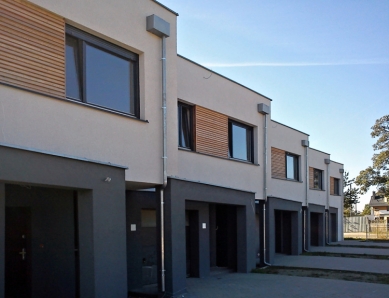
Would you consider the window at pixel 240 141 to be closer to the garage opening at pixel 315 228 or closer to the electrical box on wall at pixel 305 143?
the electrical box on wall at pixel 305 143

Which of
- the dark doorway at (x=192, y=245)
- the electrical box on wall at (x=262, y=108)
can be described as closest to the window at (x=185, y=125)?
the dark doorway at (x=192, y=245)

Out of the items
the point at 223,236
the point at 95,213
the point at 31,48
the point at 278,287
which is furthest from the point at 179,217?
the point at 223,236

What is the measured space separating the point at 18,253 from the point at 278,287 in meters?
6.56

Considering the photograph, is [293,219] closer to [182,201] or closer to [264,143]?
[264,143]

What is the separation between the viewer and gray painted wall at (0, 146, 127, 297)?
709 centimetres

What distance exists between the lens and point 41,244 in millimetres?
8844

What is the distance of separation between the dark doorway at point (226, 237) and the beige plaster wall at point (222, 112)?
1.15 m

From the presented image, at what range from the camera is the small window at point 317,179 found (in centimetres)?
2703

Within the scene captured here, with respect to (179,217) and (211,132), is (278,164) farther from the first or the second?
(179,217)

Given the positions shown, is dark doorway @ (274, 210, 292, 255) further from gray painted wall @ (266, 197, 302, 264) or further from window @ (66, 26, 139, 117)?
window @ (66, 26, 139, 117)

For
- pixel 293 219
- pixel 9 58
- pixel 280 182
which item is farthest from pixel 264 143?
pixel 9 58

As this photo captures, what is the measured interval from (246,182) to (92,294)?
8757mm

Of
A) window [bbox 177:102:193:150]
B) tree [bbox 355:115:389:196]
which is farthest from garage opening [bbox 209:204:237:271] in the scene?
tree [bbox 355:115:389:196]

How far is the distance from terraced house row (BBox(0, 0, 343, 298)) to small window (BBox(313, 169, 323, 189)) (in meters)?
13.8
